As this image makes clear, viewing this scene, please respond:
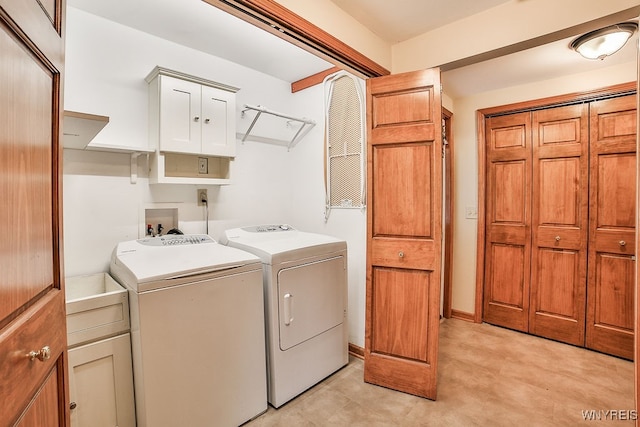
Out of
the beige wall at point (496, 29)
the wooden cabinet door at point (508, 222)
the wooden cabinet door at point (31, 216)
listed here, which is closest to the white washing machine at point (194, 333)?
the wooden cabinet door at point (31, 216)

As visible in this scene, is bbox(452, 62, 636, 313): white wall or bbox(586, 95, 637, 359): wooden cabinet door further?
bbox(452, 62, 636, 313): white wall

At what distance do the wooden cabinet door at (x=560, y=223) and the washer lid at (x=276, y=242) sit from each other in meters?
2.02

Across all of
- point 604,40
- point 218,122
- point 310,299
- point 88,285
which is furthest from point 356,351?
point 604,40

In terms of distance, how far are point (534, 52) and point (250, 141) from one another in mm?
2366

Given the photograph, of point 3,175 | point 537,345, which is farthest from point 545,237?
point 3,175

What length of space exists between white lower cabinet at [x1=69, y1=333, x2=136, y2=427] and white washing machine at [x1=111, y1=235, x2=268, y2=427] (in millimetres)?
76

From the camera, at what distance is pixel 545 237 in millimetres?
2945

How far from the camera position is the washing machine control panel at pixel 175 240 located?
6.86ft

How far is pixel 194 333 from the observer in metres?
1.65

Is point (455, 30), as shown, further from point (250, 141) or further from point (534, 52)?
point (250, 141)

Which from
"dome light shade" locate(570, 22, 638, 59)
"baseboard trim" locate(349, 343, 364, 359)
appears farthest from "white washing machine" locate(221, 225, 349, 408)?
"dome light shade" locate(570, 22, 638, 59)

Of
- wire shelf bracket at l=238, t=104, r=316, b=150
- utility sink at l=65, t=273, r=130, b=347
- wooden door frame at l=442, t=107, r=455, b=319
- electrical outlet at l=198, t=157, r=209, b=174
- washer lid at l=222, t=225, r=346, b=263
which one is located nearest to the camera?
utility sink at l=65, t=273, r=130, b=347

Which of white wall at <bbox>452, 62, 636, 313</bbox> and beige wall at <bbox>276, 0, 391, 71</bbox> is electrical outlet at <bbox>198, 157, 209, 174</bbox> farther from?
white wall at <bbox>452, 62, 636, 313</bbox>

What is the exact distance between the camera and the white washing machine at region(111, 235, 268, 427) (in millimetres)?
1526
